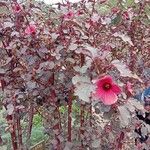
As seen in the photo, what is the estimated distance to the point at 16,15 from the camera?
1.63 metres

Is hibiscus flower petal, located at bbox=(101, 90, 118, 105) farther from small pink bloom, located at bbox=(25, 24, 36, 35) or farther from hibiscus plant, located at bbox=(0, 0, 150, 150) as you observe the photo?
small pink bloom, located at bbox=(25, 24, 36, 35)

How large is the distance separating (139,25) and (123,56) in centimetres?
18

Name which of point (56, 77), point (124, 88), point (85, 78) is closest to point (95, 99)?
point (85, 78)

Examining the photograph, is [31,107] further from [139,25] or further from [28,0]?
[139,25]

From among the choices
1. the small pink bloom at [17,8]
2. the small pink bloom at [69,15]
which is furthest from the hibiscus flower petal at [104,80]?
the small pink bloom at [17,8]

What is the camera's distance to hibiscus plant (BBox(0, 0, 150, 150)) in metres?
1.45

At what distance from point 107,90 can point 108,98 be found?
0.11 ft

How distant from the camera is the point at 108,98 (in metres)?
1.19

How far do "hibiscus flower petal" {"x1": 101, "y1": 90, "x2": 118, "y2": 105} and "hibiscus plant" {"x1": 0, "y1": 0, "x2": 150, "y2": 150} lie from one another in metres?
0.05

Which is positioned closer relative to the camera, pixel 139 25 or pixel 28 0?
pixel 28 0

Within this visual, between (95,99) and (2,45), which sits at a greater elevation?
(2,45)

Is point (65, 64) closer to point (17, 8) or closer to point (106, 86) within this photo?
point (17, 8)

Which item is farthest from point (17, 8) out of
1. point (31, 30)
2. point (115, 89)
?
point (115, 89)

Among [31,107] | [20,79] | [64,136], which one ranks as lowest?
[64,136]
